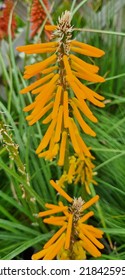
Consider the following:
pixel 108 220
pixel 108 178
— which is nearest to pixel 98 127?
pixel 108 178

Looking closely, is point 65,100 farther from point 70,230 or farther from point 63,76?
point 70,230

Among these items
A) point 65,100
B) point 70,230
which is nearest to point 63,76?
point 65,100

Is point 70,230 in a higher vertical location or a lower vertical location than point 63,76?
lower

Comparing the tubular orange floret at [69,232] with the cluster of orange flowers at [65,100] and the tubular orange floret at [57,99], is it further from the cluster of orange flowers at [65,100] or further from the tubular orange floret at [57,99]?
the tubular orange floret at [57,99]

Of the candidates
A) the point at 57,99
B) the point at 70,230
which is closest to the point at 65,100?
the point at 57,99

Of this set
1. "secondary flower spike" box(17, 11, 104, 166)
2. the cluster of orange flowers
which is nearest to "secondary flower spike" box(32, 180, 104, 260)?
the cluster of orange flowers

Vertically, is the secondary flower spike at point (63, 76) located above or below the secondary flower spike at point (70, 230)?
above

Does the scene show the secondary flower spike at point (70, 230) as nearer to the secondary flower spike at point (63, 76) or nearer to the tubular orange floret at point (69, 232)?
the tubular orange floret at point (69, 232)

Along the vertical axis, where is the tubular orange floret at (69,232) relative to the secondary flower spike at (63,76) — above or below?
below

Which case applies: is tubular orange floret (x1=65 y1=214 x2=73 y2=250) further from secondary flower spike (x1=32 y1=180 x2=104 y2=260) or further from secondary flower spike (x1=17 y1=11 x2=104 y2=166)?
secondary flower spike (x1=17 y1=11 x2=104 y2=166)

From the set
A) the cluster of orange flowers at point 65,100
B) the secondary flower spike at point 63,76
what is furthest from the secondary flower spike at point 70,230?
the secondary flower spike at point 63,76

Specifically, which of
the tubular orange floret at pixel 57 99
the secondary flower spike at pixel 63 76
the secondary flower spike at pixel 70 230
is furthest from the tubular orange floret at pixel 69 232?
the tubular orange floret at pixel 57 99
